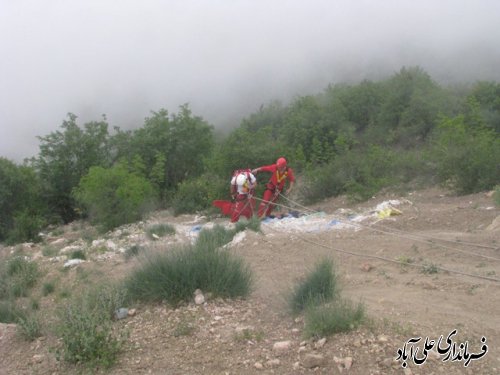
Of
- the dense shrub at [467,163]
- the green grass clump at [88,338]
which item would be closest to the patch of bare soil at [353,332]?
the green grass clump at [88,338]

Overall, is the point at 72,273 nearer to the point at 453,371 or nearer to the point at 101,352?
the point at 101,352

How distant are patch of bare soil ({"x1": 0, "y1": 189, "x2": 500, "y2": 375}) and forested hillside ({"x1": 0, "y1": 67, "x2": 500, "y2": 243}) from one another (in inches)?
284

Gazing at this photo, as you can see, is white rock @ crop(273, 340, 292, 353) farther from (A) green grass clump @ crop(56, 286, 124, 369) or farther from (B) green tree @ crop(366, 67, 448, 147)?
(B) green tree @ crop(366, 67, 448, 147)

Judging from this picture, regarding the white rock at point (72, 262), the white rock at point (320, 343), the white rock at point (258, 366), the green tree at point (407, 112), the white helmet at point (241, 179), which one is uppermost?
the green tree at point (407, 112)

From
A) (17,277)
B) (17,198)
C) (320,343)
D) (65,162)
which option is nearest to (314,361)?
(320,343)

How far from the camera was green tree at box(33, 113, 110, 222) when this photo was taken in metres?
27.0

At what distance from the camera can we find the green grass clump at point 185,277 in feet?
19.5

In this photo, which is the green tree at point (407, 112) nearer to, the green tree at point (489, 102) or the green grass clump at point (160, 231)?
the green tree at point (489, 102)

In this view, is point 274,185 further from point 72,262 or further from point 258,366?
point 258,366

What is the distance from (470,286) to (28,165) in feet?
79.7

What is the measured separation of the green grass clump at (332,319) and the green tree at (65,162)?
2368cm

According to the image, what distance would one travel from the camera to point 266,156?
62.1ft

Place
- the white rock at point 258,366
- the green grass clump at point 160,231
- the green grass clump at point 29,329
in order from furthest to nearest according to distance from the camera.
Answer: the green grass clump at point 160,231 → the green grass clump at point 29,329 → the white rock at point 258,366

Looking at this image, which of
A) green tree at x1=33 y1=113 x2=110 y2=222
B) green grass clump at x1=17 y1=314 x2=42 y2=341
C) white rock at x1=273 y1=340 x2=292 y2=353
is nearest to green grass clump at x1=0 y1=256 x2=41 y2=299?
green grass clump at x1=17 y1=314 x2=42 y2=341
